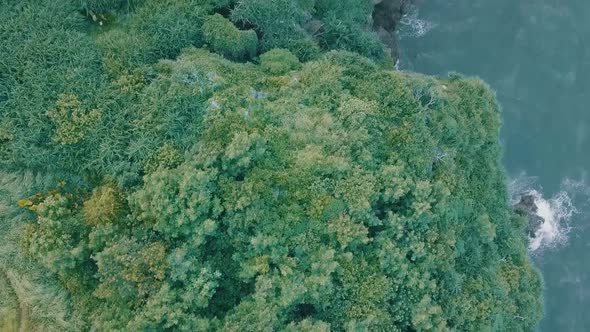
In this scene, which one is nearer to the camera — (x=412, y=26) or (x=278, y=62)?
(x=278, y=62)

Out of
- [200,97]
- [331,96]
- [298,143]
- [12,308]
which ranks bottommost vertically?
[12,308]

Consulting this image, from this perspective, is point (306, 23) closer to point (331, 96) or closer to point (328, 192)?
point (331, 96)

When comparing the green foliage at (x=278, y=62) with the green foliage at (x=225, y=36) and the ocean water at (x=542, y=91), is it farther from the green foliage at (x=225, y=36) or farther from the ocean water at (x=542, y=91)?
the ocean water at (x=542, y=91)

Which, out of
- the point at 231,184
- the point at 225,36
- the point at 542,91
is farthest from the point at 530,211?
the point at 225,36

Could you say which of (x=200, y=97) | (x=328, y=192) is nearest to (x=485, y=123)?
(x=328, y=192)

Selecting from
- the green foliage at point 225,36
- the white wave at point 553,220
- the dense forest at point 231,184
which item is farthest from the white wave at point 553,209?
the green foliage at point 225,36

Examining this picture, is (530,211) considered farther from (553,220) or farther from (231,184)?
(231,184)
